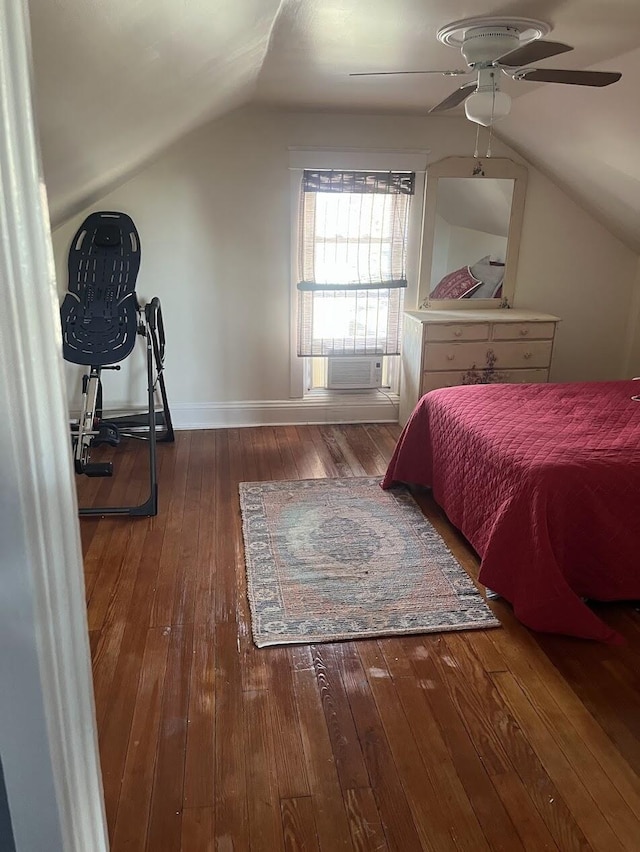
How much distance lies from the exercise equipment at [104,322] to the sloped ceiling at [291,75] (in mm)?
529

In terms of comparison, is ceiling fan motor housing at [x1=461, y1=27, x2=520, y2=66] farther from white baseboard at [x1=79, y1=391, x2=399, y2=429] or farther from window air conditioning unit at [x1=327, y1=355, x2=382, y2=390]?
white baseboard at [x1=79, y1=391, x2=399, y2=429]

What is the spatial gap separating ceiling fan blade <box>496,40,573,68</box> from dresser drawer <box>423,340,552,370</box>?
1.99 meters

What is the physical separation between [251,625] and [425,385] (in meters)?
2.25

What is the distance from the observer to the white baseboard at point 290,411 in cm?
444

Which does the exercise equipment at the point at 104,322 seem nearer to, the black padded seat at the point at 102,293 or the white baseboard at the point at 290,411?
the black padded seat at the point at 102,293

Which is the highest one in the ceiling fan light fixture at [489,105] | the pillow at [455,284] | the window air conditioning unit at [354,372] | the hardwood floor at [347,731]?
the ceiling fan light fixture at [489,105]

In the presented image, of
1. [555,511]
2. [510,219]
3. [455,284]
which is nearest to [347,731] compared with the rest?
[555,511]

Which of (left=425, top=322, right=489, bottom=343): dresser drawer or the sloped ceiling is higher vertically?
the sloped ceiling

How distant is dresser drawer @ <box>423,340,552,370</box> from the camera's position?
4.11 metres

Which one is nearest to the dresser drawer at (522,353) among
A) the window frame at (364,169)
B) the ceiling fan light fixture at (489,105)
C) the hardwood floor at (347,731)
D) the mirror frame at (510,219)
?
the mirror frame at (510,219)

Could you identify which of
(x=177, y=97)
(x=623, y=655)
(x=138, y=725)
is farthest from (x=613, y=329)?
(x=138, y=725)

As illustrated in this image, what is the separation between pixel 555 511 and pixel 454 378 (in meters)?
1.94

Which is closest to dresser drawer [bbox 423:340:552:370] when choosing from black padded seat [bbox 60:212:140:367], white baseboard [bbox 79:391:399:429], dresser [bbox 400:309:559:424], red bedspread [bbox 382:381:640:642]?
dresser [bbox 400:309:559:424]

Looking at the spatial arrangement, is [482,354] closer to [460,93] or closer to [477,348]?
[477,348]
